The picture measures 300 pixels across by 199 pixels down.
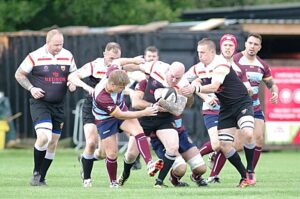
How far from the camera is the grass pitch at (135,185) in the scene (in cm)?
1466

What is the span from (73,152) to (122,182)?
1164 cm

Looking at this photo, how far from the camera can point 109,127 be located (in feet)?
52.3

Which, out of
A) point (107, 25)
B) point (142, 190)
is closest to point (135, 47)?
point (107, 25)

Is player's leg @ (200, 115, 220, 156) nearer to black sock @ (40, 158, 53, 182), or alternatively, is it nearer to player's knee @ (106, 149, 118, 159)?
player's knee @ (106, 149, 118, 159)

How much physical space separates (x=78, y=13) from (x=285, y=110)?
9933mm

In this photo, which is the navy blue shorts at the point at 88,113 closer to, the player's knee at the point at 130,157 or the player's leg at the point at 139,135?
the player's knee at the point at 130,157

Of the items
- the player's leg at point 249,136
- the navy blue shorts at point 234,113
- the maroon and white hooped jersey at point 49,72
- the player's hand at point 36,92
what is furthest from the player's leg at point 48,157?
the player's leg at point 249,136

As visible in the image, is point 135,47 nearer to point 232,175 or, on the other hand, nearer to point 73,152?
point 73,152

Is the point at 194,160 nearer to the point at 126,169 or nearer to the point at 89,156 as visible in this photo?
the point at 126,169

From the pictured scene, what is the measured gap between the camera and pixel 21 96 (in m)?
29.9

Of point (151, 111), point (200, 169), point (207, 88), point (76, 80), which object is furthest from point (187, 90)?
A: point (76, 80)

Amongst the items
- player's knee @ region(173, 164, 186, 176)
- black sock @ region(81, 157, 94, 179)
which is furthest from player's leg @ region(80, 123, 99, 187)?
player's knee @ region(173, 164, 186, 176)

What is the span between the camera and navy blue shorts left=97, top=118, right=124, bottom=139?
15.9 m

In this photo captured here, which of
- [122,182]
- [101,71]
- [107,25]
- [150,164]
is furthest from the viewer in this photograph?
[107,25]
